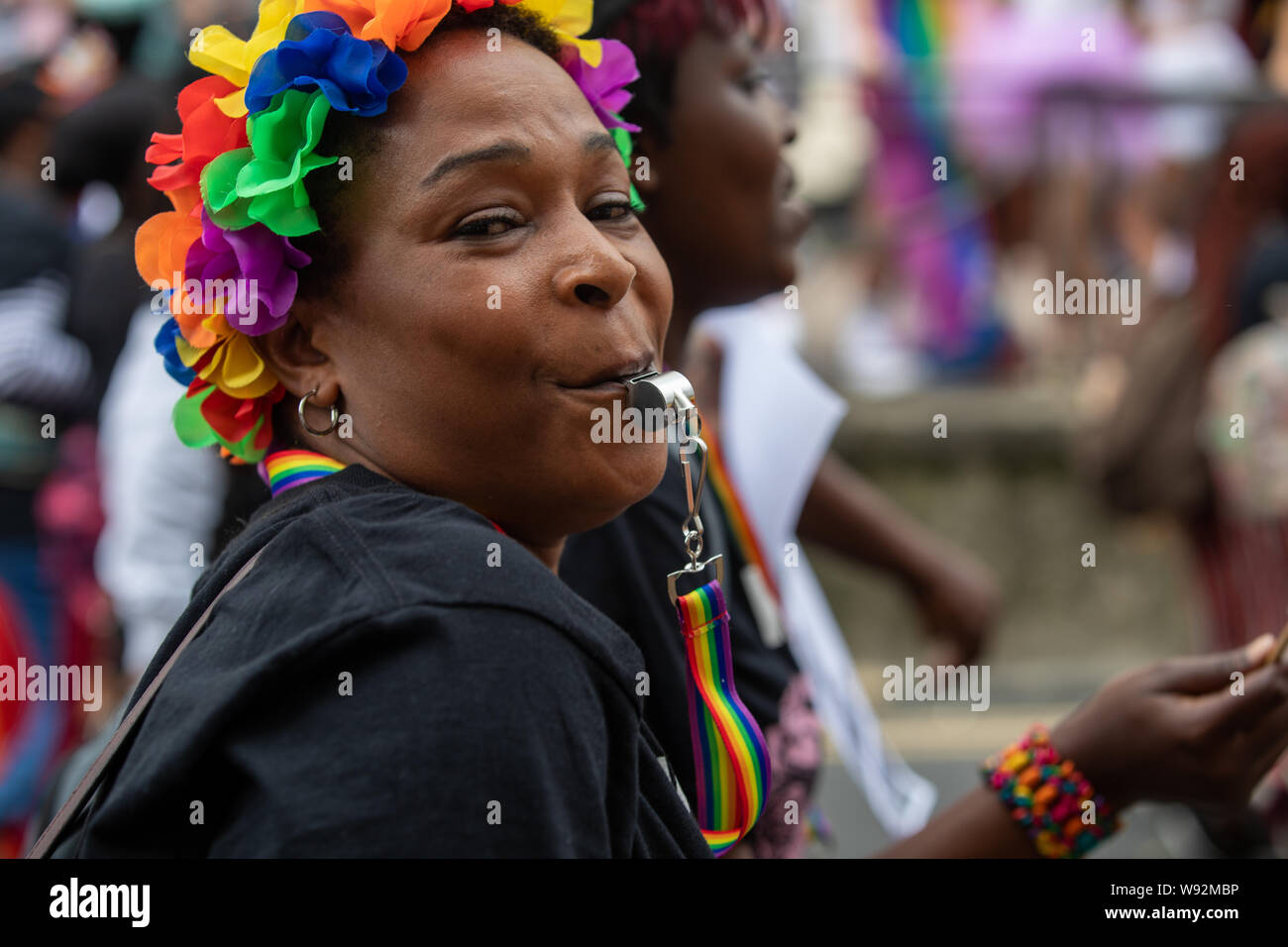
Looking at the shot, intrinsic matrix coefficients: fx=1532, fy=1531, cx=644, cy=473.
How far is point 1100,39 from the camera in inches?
305

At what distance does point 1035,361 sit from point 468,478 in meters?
6.64

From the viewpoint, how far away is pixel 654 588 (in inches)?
85.6

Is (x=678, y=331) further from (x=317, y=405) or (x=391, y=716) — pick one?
(x=391, y=716)

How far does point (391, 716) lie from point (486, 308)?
17.4 inches

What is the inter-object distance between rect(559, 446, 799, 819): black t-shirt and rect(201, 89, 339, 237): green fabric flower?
2.42ft

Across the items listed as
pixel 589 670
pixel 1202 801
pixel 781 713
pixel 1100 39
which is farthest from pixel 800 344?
pixel 589 670

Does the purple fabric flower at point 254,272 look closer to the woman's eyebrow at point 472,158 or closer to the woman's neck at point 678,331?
the woman's eyebrow at point 472,158

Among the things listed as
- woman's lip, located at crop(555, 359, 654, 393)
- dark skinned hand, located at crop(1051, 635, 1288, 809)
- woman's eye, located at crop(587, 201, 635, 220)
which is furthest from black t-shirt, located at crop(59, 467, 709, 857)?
dark skinned hand, located at crop(1051, 635, 1288, 809)

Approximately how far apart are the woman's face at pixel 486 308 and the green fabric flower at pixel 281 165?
0.17ft

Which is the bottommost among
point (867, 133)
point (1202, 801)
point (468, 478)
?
point (1202, 801)

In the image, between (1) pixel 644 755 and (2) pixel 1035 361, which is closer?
(1) pixel 644 755

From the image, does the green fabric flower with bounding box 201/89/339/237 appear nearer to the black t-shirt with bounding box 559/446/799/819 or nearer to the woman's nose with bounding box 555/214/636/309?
the woman's nose with bounding box 555/214/636/309

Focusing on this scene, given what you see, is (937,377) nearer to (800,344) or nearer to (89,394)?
(800,344)

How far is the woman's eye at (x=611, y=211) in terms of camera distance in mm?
1682
